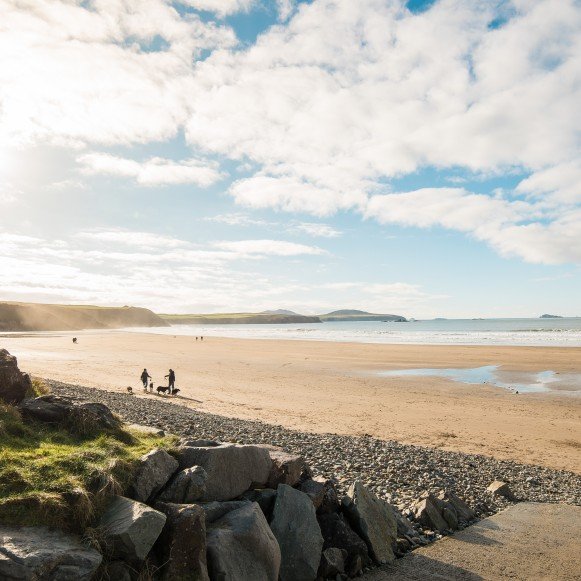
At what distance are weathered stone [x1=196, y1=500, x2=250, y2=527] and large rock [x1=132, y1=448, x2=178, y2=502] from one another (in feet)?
2.53

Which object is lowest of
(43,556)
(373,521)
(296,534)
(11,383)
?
(373,521)

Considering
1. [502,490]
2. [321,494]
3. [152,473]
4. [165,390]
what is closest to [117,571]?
[152,473]

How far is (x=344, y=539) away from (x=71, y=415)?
5.90 meters

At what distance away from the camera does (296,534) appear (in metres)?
8.23

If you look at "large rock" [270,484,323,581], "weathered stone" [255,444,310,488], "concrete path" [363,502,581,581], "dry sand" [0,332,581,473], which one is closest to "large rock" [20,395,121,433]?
"weathered stone" [255,444,310,488]

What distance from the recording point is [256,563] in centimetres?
719

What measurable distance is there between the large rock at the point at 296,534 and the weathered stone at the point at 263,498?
178 millimetres

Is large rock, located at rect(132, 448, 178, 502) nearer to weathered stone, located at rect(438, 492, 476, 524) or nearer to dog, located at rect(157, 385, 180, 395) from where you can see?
weathered stone, located at rect(438, 492, 476, 524)

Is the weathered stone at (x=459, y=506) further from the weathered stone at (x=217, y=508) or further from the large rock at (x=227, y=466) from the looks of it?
the weathered stone at (x=217, y=508)

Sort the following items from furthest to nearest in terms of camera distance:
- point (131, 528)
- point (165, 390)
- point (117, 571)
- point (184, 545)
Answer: point (165, 390), point (184, 545), point (131, 528), point (117, 571)

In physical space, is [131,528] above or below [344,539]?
above

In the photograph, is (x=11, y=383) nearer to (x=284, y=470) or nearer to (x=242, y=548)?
(x=284, y=470)

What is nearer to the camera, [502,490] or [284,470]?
[284,470]

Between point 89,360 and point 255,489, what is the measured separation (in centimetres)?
4813
